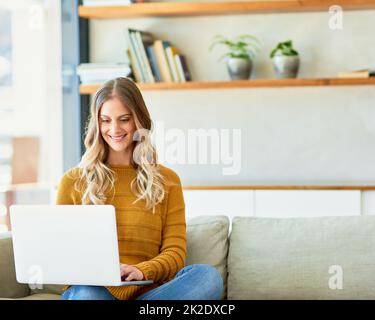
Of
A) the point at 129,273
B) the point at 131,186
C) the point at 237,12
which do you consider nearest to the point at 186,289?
the point at 129,273

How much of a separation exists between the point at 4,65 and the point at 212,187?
1356mm

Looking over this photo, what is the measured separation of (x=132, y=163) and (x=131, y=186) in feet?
0.28

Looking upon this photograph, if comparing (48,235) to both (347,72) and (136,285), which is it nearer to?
(136,285)

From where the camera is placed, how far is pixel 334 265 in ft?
6.98

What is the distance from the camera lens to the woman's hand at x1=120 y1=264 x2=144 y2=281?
189cm

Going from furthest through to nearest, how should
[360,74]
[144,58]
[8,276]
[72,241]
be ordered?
[144,58] → [360,74] → [8,276] → [72,241]

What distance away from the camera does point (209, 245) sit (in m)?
2.25

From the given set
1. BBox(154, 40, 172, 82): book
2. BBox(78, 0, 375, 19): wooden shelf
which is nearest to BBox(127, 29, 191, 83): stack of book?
BBox(154, 40, 172, 82): book

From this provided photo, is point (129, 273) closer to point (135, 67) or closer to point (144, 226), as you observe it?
point (144, 226)

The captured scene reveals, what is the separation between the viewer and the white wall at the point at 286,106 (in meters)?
3.52

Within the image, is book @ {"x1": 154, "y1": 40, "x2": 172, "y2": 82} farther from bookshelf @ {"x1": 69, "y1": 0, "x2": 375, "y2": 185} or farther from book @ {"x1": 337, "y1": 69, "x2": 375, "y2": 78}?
book @ {"x1": 337, "y1": 69, "x2": 375, "y2": 78}

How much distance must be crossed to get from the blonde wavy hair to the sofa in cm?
24

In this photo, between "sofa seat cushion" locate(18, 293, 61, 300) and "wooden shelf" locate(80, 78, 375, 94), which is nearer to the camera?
"sofa seat cushion" locate(18, 293, 61, 300)

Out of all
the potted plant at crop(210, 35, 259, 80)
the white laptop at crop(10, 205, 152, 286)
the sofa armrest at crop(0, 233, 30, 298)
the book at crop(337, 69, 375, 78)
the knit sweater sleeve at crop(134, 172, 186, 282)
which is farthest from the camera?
the potted plant at crop(210, 35, 259, 80)
